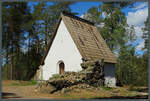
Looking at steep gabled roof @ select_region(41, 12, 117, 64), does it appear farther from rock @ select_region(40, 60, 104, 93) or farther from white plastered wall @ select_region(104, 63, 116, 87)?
rock @ select_region(40, 60, 104, 93)

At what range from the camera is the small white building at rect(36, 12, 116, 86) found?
60.5ft

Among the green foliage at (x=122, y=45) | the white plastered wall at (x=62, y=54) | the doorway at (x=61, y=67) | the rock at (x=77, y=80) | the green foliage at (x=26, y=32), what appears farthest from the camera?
the green foliage at (x=26, y=32)

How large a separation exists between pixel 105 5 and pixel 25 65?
18.4 metres

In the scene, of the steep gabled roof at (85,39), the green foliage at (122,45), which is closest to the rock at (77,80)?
the steep gabled roof at (85,39)

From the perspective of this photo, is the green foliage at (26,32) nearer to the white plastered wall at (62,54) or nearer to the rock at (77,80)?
the white plastered wall at (62,54)

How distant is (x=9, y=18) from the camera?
1208 inches

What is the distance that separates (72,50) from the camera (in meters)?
18.7

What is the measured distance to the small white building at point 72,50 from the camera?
18438 mm

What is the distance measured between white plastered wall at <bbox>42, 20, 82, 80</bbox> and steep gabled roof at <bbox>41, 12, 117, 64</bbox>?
1.59ft

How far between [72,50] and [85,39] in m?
2.19

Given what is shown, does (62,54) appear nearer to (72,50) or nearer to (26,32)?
(72,50)

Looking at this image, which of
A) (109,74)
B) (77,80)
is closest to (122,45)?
(109,74)

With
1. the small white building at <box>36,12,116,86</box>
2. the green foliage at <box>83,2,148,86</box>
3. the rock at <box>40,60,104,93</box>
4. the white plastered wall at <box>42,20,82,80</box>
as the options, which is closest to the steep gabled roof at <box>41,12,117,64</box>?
the small white building at <box>36,12,116,86</box>

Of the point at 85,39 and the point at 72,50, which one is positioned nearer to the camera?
the point at 72,50
